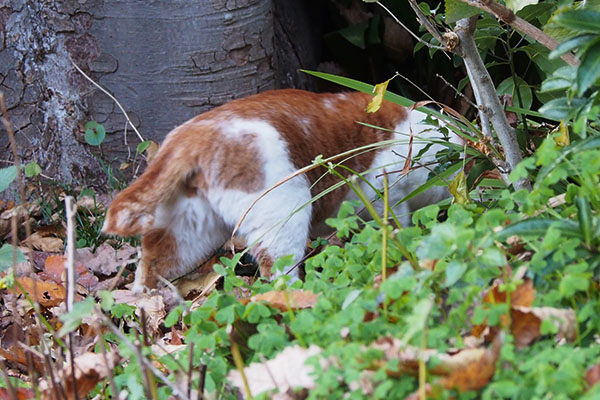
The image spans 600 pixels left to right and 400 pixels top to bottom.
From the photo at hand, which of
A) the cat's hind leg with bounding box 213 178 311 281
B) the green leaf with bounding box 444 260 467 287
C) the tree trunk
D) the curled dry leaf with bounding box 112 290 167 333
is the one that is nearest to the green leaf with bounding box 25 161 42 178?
the tree trunk

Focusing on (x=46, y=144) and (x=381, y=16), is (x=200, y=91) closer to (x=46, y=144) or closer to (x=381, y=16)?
(x=46, y=144)

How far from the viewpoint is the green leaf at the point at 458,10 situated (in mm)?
1838

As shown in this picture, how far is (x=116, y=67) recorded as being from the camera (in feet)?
11.8

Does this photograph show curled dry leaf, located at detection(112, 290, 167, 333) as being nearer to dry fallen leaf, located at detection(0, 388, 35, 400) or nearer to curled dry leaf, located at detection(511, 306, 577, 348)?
dry fallen leaf, located at detection(0, 388, 35, 400)

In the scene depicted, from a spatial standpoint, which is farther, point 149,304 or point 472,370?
point 149,304

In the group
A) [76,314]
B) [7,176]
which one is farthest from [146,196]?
[76,314]

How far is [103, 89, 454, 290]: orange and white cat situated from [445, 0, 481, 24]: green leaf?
1.86 ft

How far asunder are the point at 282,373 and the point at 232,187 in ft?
4.28

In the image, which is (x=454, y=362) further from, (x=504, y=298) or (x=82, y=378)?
(x=82, y=378)

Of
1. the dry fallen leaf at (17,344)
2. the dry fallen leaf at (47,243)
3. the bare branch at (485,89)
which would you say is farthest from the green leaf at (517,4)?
the dry fallen leaf at (47,243)

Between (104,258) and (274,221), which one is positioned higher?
(274,221)

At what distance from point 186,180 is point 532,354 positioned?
1626 millimetres

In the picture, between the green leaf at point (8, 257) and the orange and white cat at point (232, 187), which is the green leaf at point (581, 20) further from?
the green leaf at point (8, 257)

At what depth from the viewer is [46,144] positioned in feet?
12.2
